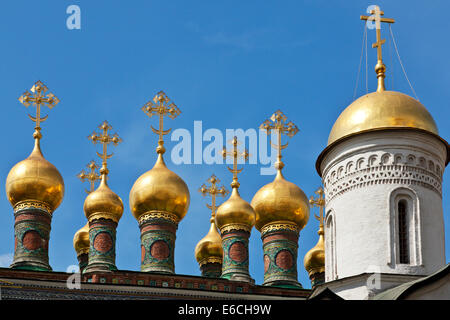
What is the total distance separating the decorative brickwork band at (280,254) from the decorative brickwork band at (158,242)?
2.14m

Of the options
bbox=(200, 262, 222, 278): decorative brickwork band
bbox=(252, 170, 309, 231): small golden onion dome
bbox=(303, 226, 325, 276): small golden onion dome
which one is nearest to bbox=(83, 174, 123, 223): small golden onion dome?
bbox=(200, 262, 222, 278): decorative brickwork band

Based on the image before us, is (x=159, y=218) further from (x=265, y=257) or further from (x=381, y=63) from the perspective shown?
(x=381, y=63)

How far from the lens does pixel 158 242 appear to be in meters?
26.3

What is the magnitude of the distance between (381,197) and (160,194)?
22.8 ft

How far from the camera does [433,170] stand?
20953 millimetres

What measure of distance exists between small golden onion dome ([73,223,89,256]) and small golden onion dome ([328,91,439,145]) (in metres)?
8.77

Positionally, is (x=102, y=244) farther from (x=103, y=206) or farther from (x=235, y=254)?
(x=235, y=254)

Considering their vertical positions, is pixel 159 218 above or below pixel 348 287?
above

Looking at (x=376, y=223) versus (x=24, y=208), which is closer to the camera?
(x=376, y=223)

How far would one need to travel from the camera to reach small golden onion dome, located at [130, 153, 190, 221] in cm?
2648
